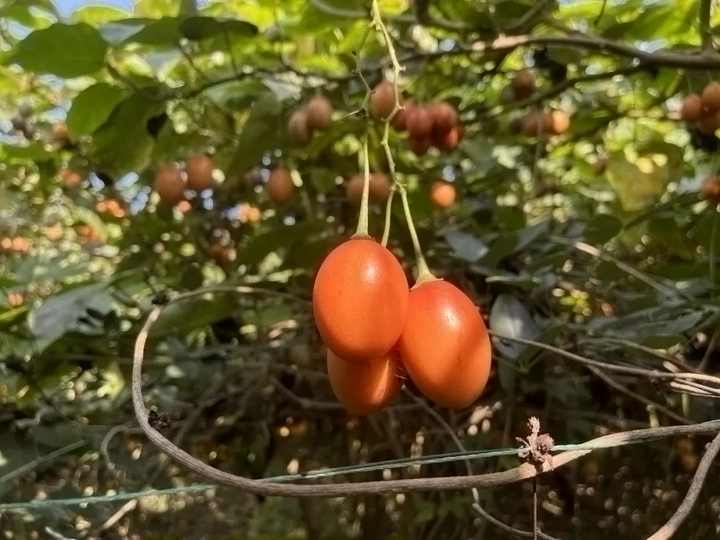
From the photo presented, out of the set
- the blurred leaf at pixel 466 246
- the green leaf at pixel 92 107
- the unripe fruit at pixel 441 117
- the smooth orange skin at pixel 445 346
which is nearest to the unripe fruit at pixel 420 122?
the unripe fruit at pixel 441 117

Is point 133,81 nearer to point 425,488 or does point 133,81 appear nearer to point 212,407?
point 212,407

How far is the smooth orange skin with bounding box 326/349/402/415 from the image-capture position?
372mm

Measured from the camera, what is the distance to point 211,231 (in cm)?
107

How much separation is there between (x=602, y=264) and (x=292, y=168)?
38cm

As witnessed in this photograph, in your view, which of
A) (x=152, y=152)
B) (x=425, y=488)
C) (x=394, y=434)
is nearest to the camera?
(x=425, y=488)

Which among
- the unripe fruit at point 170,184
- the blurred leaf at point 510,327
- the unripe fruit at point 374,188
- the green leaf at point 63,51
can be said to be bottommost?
the blurred leaf at point 510,327

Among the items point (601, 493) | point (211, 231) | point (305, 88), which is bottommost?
point (601, 493)

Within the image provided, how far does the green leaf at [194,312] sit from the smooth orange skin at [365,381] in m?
0.48

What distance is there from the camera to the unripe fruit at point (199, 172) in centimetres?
91

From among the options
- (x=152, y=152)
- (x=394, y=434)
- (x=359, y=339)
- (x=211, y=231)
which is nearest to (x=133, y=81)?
(x=152, y=152)

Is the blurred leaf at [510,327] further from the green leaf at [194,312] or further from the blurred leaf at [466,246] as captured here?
the green leaf at [194,312]

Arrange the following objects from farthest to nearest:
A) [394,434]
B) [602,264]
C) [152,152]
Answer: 1. [152,152]
2. [394,434]
3. [602,264]

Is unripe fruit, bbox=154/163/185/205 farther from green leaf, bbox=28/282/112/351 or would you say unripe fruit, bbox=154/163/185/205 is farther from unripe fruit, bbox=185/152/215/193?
green leaf, bbox=28/282/112/351

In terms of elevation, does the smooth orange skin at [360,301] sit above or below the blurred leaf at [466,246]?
above
